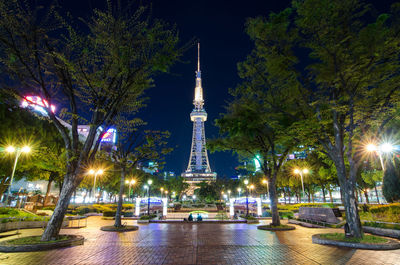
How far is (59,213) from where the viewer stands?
10.5 metres

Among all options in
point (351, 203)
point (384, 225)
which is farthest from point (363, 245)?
point (384, 225)

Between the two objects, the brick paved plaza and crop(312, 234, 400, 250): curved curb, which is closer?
the brick paved plaza

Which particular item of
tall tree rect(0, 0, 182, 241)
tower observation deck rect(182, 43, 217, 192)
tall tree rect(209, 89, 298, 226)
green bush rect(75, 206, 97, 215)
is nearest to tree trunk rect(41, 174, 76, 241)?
tall tree rect(0, 0, 182, 241)

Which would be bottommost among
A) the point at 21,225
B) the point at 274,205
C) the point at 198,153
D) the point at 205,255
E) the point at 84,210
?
the point at 84,210

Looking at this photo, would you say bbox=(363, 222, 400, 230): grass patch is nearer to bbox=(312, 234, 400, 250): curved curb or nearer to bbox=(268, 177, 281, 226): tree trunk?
bbox=(312, 234, 400, 250): curved curb

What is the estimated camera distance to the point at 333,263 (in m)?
7.27

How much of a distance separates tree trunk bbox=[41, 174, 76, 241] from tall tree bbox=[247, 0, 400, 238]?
40.7ft

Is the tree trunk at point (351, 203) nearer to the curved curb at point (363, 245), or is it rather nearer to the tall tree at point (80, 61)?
the curved curb at point (363, 245)

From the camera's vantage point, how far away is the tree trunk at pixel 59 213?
10.1 meters

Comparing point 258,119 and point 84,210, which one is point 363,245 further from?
point 84,210

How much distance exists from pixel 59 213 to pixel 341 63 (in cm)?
1562

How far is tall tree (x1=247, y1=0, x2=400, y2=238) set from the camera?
10.4 metres

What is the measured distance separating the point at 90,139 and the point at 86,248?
5.31m

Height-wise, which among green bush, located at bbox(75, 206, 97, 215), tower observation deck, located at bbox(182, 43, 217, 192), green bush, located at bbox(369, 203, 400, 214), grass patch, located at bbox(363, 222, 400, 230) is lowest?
green bush, located at bbox(75, 206, 97, 215)
